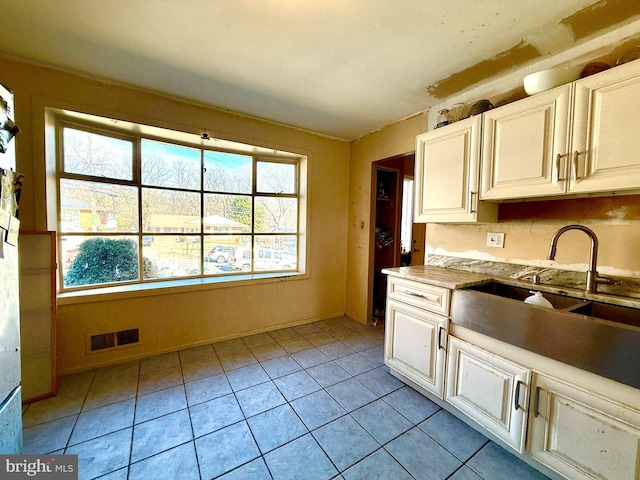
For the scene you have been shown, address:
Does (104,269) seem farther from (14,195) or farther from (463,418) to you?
(463,418)

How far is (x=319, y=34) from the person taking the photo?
1514mm

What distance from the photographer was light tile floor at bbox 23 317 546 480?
129cm

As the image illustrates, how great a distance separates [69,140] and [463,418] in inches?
145

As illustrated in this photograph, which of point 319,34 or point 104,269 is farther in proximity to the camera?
point 104,269

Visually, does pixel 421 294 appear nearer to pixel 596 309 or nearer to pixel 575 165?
pixel 596 309

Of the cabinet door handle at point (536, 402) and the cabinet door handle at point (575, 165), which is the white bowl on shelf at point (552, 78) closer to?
the cabinet door handle at point (575, 165)

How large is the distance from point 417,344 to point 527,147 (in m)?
1.47

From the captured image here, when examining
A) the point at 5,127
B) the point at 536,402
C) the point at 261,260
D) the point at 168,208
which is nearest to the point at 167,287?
the point at 168,208

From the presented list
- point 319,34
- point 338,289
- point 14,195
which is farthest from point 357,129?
point 14,195

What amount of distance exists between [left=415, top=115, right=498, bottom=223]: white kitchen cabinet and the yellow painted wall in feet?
4.52

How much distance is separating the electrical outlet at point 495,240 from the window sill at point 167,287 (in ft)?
6.49

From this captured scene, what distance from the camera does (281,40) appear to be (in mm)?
1571

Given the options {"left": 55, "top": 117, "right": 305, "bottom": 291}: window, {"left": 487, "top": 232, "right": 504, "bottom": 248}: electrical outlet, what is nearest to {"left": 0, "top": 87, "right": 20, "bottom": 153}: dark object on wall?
{"left": 55, "top": 117, "right": 305, "bottom": 291}: window

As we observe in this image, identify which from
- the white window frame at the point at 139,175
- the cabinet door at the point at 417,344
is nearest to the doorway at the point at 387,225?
the white window frame at the point at 139,175
